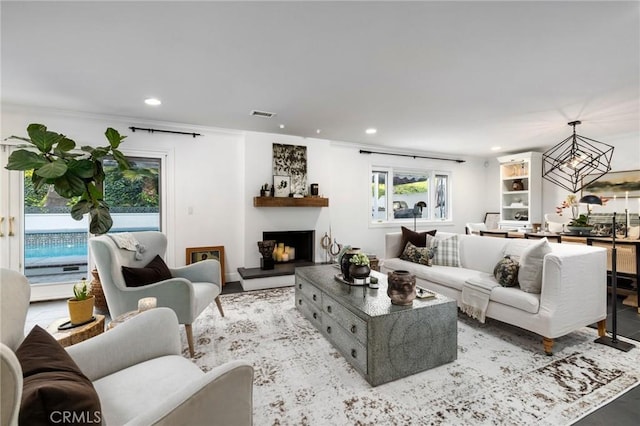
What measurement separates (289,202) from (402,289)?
2.92 m

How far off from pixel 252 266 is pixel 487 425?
3644 mm

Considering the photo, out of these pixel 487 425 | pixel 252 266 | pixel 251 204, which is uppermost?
pixel 251 204

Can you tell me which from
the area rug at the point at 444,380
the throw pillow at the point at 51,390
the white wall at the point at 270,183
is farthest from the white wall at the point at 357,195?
the throw pillow at the point at 51,390

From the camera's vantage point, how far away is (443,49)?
7.27 ft

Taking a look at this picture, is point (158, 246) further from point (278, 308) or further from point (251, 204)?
point (251, 204)

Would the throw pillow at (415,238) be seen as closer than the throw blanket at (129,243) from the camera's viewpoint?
No

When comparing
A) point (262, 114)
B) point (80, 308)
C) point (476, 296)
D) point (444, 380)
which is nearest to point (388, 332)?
point (444, 380)

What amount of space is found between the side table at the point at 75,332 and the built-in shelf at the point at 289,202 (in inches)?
106

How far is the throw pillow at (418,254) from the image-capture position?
372cm

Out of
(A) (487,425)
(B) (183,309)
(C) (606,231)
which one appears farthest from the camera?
(C) (606,231)

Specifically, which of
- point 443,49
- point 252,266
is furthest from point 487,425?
point 252,266

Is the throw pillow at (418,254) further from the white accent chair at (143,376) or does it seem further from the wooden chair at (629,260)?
the white accent chair at (143,376)

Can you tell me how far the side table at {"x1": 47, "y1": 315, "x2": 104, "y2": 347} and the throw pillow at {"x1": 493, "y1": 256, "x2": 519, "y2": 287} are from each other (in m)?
3.40

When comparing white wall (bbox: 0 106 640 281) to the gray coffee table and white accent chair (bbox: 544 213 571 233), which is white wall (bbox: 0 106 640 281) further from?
the gray coffee table
